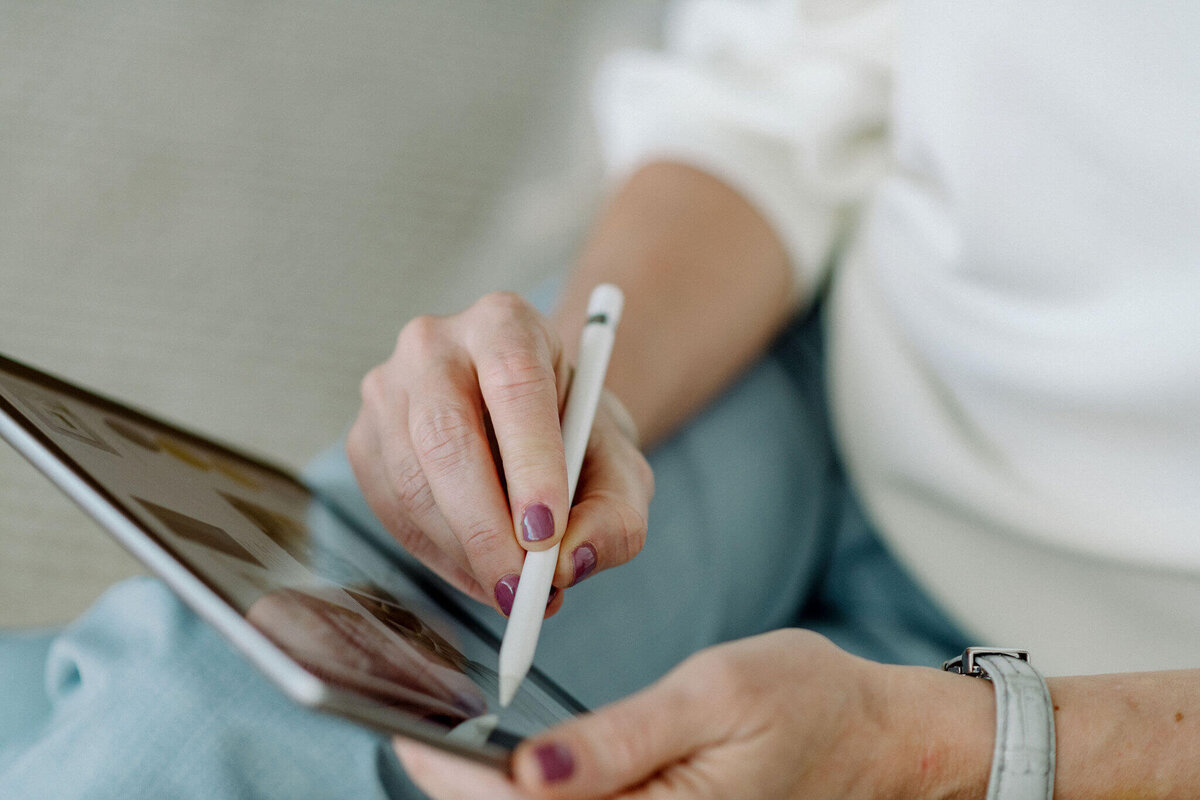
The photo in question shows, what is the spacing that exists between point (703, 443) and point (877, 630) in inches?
5.2

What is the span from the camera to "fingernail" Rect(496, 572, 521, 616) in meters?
0.31

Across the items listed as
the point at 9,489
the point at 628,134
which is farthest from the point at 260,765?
the point at 9,489

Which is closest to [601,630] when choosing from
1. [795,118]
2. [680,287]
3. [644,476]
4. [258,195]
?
[644,476]

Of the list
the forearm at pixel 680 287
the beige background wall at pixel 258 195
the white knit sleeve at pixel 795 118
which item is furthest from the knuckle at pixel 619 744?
the beige background wall at pixel 258 195

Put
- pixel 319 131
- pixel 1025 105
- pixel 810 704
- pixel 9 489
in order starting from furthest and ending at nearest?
1. pixel 319 131
2. pixel 9 489
3. pixel 1025 105
4. pixel 810 704

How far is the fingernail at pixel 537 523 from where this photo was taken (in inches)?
11.6

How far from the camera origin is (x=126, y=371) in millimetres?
825

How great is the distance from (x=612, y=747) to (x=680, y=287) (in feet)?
1.06

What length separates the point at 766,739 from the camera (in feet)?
0.85

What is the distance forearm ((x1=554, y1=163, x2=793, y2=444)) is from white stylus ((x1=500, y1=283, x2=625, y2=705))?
8 centimetres

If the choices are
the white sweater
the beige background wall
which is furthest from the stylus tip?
the beige background wall

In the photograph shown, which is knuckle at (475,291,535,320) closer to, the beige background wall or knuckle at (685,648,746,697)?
knuckle at (685,648,746,697)

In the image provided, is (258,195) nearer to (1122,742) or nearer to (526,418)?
(526,418)

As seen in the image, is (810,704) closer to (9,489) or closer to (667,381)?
(667,381)
